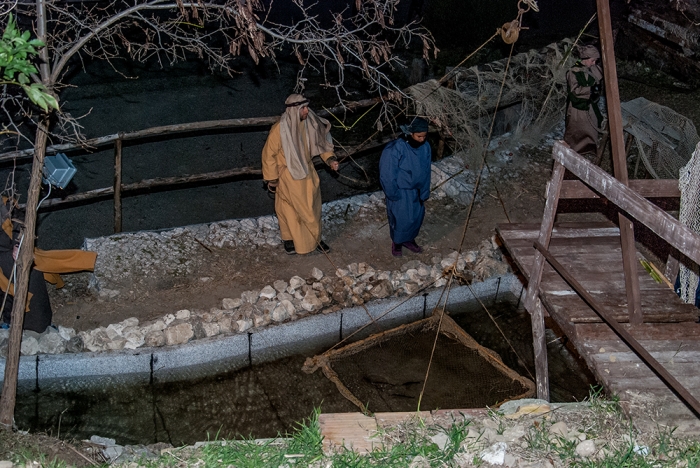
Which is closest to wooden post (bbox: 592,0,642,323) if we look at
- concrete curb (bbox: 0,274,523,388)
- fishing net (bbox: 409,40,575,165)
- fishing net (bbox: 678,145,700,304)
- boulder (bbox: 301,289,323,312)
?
fishing net (bbox: 678,145,700,304)

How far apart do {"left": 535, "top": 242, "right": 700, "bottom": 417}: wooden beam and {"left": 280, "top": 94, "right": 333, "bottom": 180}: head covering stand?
260 centimetres

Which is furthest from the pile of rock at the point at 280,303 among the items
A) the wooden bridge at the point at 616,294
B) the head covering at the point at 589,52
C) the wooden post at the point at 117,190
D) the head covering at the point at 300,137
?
the head covering at the point at 589,52

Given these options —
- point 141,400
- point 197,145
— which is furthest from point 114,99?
point 141,400

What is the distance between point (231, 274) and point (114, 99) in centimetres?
514

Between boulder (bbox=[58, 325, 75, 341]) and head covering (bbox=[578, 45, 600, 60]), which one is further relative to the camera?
head covering (bbox=[578, 45, 600, 60])

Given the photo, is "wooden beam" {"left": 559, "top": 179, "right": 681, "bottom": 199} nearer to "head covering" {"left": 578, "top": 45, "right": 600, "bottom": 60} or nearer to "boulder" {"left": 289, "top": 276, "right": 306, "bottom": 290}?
"boulder" {"left": 289, "top": 276, "right": 306, "bottom": 290}

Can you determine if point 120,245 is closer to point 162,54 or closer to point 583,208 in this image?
point 583,208

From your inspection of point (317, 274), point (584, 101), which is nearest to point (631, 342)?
point (317, 274)

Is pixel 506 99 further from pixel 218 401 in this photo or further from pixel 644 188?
pixel 218 401

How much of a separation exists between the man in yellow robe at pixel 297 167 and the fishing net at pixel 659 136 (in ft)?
13.1

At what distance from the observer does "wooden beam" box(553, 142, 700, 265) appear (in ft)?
9.72

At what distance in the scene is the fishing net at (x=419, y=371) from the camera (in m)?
5.57

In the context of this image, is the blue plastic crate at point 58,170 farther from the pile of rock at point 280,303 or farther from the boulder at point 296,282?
the boulder at point 296,282

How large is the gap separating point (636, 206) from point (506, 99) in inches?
225
